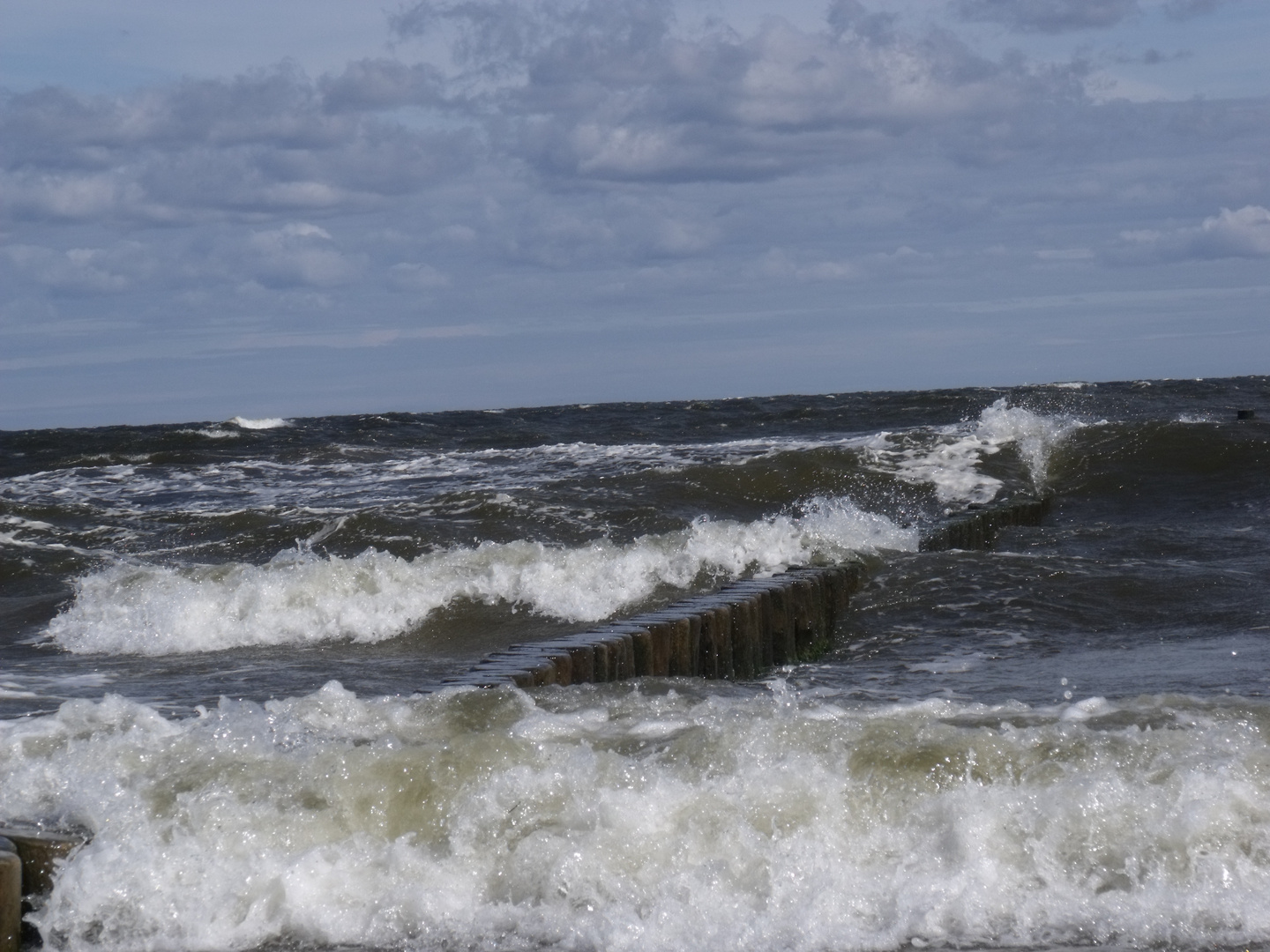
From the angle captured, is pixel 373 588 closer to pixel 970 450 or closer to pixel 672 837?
pixel 672 837

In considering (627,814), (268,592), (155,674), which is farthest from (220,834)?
(268,592)

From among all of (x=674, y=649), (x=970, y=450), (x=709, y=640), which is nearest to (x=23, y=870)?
(x=674, y=649)

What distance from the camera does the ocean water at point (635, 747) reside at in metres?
3.43

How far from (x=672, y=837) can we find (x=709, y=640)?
2.93 m

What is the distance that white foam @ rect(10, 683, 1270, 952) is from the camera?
3.36 m

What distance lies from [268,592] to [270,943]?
19.0 feet

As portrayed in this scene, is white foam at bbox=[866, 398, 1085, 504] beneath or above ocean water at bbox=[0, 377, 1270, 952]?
above

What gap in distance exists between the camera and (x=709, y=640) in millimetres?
6594

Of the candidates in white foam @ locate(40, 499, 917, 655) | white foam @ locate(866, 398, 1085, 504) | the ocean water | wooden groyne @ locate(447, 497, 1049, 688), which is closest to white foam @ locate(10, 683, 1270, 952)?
the ocean water

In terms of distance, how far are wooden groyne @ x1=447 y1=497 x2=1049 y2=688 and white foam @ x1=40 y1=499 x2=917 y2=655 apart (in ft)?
4.05

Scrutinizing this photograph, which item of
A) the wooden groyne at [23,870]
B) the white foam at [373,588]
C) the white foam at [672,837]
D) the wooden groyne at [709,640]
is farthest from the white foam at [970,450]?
the wooden groyne at [23,870]

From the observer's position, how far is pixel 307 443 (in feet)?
82.7

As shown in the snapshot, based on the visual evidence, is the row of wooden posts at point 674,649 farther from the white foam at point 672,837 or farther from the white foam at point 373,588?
the white foam at point 373,588

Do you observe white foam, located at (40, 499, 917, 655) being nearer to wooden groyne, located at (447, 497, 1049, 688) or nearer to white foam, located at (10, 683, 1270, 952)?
wooden groyne, located at (447, 497, 1049, 688)
